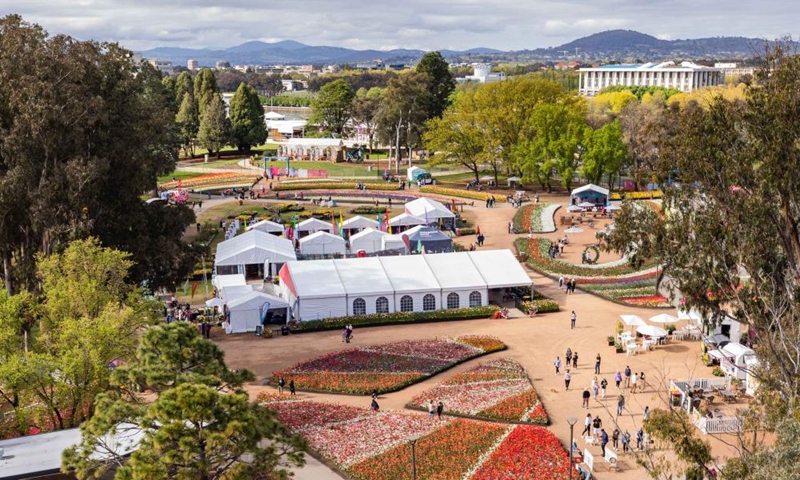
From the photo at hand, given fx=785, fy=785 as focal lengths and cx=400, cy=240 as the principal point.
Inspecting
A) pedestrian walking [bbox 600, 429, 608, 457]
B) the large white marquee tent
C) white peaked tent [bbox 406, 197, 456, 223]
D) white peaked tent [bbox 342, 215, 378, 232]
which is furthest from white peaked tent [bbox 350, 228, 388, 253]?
pedestrian walking [bbox 600, 429, 608, 457]

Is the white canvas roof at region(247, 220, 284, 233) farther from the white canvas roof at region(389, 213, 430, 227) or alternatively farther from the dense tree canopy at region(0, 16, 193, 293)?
the dense tree canopy at region(0, 16, 193, 293)

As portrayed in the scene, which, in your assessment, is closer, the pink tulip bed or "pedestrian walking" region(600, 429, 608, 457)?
the pink tulip bed

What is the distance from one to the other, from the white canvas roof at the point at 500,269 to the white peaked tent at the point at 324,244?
1067cm

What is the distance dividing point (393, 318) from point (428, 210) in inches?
813

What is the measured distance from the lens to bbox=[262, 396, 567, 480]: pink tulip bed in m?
24.5

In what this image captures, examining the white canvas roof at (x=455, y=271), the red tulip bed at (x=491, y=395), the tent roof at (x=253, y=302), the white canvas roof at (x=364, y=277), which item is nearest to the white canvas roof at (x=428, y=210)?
the white canvas roof at (x=455, y=271)

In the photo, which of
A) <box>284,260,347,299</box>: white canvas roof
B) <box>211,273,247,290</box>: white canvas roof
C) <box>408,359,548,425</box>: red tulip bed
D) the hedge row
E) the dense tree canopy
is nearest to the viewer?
<box>408,359,548,425</box>: red tulip bed

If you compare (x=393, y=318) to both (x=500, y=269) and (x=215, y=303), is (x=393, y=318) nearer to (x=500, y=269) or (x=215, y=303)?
(x=500, y=269)

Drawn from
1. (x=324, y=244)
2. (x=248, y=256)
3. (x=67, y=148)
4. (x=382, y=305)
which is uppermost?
(x=67, y=148)

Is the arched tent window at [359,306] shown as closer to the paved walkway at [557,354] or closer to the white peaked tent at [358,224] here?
the paved walkway at [557,354]

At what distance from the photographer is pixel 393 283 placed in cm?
4222

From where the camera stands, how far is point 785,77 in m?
25.8

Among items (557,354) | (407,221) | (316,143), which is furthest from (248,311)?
(316,143)

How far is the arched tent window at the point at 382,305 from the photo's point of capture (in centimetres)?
4162
